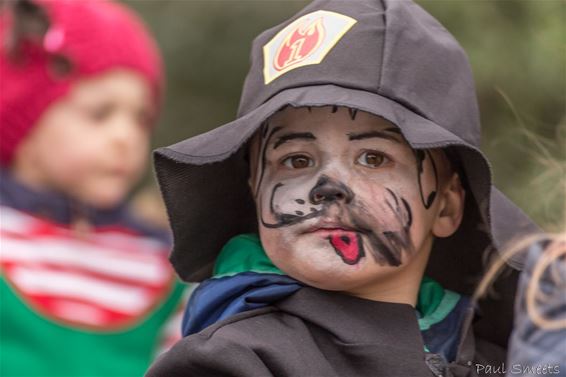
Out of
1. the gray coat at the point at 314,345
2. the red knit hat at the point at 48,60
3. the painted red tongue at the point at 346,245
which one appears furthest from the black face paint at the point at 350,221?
the red knit hat at the point at 48,60

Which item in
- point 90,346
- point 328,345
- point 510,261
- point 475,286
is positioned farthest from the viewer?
point 90,346

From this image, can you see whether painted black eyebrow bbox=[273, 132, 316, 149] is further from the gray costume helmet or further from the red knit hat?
the red knit hat

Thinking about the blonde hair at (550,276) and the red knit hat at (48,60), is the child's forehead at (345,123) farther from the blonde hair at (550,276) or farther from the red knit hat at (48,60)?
the red knit hat at (48,60)

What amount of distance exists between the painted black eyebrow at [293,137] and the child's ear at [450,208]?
1.00 ft

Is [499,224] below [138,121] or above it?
above

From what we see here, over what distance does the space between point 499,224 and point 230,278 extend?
0.53m

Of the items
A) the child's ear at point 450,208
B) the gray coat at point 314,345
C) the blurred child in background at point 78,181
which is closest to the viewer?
the gray coat at point 314,345

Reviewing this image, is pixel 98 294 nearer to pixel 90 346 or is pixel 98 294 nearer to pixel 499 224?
pixel 90 346

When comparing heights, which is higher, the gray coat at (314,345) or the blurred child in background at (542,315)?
the blurred child in background at (542,315)

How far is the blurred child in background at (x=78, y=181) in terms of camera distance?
3814 mm

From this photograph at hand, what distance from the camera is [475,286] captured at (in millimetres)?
2377

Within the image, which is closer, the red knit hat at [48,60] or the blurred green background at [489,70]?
the blurred green background at [489,70]

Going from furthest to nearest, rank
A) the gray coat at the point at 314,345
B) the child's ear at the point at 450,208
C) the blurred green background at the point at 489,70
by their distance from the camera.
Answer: the blurred green background at the point at 489,70 < the child's ear at the point at 450,208 < the gray coat at the point at 314,345

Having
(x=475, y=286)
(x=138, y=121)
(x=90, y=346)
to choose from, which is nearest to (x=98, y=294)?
(x=90, y=346)
